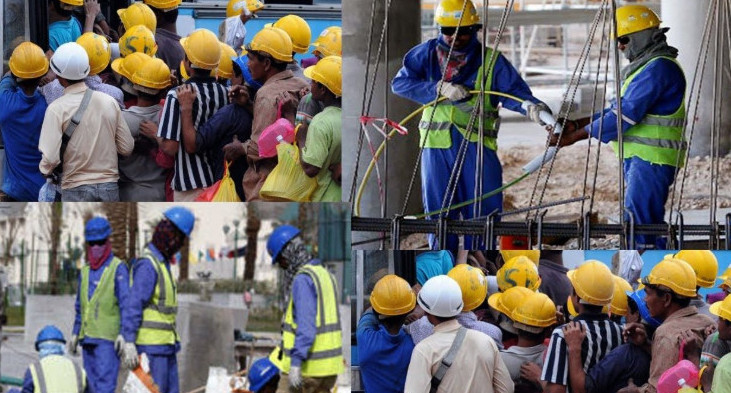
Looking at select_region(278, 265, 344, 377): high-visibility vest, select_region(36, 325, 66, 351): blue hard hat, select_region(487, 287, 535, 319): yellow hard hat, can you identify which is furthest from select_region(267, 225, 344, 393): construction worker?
select_region(36, 325, 66, 351): blue hard hat

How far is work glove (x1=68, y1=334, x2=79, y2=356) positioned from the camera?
9227 mm

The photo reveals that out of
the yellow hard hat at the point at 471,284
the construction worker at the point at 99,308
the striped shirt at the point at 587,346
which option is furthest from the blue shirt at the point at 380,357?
the construction worker at the point at 99,308

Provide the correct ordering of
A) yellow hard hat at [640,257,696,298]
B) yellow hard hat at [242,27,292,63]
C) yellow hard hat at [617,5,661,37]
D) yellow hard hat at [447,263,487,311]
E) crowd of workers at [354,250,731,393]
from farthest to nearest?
yellow hard hat at [617,5,661,37], yellow hard hat at [242,27,292,63], yellow hard hat at [447,263,487,311], crowd of workers at [354,250,731,393], yellow hard hat at [640,257,696,298]

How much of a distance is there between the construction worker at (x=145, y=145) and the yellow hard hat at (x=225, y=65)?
13.0 inches

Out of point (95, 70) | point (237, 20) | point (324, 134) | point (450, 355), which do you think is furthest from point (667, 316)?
point (95, 70)

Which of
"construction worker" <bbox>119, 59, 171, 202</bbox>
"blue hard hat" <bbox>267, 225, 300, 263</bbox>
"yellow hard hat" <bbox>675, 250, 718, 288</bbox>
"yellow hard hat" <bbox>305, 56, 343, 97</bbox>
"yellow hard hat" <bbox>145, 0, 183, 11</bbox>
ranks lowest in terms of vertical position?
"yellow hard hat" <bbox>675, 250, 718, 288</bbox>

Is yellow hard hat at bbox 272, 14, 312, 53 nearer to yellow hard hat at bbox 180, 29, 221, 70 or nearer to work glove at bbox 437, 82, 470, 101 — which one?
yellow hard hat at bbox 180, 29, 221, 70

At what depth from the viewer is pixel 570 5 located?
98.9 feet

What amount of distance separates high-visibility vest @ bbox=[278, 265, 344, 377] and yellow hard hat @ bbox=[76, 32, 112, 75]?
3621 mm

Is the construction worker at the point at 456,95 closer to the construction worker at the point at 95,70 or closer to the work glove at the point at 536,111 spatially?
the work glove at the point at 536,111

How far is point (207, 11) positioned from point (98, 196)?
1.45 metres

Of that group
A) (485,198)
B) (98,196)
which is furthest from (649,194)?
(98,196)

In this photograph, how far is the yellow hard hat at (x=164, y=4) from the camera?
491 inches

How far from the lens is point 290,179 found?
→ 39.4 ft
